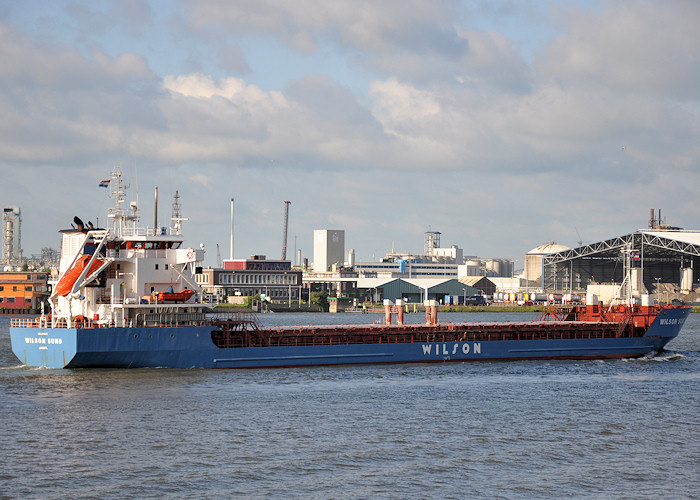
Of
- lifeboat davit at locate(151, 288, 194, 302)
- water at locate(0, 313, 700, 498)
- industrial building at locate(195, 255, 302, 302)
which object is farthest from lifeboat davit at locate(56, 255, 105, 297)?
industrial building at locate(195, 255, 302, 302)

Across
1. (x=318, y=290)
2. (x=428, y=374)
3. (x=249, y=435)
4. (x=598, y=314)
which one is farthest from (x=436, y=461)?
(x=318, y=290)

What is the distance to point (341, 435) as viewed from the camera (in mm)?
28562

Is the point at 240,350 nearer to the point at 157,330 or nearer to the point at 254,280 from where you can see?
the point at 157,330

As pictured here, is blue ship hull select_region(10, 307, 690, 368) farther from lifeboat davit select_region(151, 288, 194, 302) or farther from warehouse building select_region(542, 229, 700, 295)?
warehouse building select_region(542, 229, 700, 295)

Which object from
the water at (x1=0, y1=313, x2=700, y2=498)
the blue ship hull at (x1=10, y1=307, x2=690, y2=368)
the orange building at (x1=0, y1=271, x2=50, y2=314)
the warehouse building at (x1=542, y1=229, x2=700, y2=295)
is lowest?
the water at (x1=0, y1=313, x2=700, y2=498)

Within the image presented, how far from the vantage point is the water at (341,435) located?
23.1m

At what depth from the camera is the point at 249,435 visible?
2831 cm

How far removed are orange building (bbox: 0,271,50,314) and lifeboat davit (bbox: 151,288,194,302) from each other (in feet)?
281

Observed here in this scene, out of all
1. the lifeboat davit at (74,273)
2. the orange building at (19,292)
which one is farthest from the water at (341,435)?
the orange building at (19,292)

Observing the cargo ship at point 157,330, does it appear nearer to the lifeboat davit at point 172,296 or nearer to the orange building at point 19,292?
the lifeboat davit at point 172,296

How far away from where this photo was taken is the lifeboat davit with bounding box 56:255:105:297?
1617 inches

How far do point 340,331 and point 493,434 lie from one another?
18974 mm

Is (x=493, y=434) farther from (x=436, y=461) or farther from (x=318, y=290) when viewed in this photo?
(x=318, y=290)

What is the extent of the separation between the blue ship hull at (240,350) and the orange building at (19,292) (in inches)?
3287
